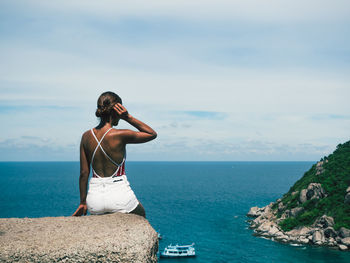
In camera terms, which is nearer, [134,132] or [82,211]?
[134,132]

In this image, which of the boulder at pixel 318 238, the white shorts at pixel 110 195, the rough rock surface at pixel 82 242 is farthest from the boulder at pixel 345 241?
the rough rock surface at pixel 82 242

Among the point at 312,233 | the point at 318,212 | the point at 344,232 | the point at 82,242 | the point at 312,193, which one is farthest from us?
the point at 312,193

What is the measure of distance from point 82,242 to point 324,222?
6380 centimetres

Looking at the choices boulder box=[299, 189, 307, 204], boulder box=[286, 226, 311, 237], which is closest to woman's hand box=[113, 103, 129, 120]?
boulder box=[286, 226, 311, 237]

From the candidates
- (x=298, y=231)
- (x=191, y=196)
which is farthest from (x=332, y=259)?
(x=191, y=196)

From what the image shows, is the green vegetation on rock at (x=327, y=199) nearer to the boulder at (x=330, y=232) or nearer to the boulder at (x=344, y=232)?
the boulder at (x=344, y=232)

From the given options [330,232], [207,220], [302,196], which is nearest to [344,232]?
[330,232]

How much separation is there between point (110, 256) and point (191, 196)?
136 metres

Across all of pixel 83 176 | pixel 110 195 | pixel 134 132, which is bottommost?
pixel 110 195

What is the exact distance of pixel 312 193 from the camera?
67688mm

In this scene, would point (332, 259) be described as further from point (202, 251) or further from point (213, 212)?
point (213, 212)

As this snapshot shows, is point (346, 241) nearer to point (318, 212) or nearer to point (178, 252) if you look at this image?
point (318, 212)

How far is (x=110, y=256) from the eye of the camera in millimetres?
4719

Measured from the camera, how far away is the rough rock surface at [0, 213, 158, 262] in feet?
15.4
